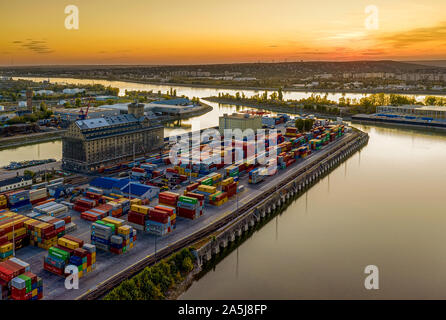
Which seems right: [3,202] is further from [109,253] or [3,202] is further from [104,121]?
[104,121]

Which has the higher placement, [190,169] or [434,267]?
[190,169]

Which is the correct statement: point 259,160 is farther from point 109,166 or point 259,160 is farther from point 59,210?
point 59,210

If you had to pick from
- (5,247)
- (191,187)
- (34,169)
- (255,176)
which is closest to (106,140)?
(34,169)

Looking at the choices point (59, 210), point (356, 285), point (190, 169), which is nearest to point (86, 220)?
point (59, 210)

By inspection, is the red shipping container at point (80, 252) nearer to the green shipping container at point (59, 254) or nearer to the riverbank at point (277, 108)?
the green shipping container at point (59, 254)

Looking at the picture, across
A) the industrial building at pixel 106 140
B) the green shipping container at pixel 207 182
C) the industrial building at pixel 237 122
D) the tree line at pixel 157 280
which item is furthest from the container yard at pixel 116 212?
the industrial building at pixel 237 122

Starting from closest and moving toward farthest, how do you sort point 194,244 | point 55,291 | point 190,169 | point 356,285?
1. point 55,291
2. point 356,285
3. point 194,244
4. point 190,169
